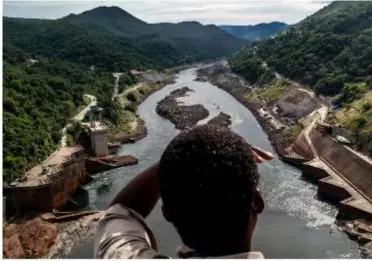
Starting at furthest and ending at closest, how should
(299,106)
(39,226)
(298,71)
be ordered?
(298,71), (299,106), (39,226)

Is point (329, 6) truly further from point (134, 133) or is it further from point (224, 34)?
point (134, 133)

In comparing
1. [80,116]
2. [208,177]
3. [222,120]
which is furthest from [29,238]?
[222,120]

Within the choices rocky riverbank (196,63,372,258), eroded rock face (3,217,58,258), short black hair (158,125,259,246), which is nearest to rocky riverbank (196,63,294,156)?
rocky riverbank (196,63,372,258)

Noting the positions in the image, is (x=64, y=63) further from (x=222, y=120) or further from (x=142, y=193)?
(x=142, y=193)

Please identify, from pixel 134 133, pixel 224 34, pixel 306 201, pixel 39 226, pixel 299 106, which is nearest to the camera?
pixel 39 226

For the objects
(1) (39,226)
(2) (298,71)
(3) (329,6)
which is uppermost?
(3) (329,6)

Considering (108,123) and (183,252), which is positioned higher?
(183,252)

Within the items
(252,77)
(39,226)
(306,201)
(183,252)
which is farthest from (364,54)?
(183,252)

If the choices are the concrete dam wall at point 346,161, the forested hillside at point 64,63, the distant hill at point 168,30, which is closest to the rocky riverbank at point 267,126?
the concrete dam wall at point 346,161
